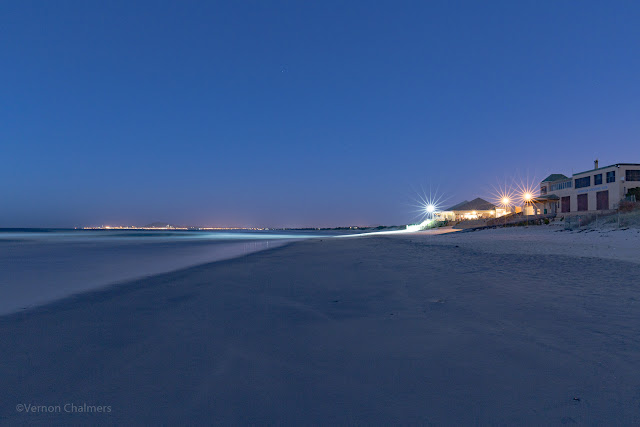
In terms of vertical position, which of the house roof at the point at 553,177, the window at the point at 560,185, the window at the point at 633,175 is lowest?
the window at the point at 633,175

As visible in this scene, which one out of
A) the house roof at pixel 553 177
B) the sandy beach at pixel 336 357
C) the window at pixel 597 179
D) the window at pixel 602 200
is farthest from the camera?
the house roof at pixel 553 177

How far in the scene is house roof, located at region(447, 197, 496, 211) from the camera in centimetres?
5450

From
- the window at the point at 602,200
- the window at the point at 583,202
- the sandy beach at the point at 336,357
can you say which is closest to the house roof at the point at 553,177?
the window at the point at 583,202

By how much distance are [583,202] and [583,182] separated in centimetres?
231

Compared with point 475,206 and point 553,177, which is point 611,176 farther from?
point 475,206

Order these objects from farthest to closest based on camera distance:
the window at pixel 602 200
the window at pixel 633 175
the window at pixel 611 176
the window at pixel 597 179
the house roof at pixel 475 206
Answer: the house roof at pixel 475 206, the window at pixel 597 179, the window at pixel 602 200, the window at pixel 611 176, the window at pixel 633 175

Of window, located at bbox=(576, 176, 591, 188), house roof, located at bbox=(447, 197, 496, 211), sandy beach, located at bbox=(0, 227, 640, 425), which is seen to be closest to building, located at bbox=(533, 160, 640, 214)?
window, located at bbox=(576, 176, 591, 188)

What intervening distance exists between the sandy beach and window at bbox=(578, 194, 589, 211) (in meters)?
36.7

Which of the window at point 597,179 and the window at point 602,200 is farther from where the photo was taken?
the window at point 597,179

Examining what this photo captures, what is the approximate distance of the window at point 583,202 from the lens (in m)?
34.7

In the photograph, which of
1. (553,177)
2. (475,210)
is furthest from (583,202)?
(475,210)

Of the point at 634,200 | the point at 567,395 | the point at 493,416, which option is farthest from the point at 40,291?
the point at 634,200

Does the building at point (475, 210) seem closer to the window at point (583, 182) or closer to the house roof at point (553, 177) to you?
the house roof at point (553, 177)

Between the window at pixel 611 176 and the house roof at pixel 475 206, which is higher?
the window at pixel 611 176
